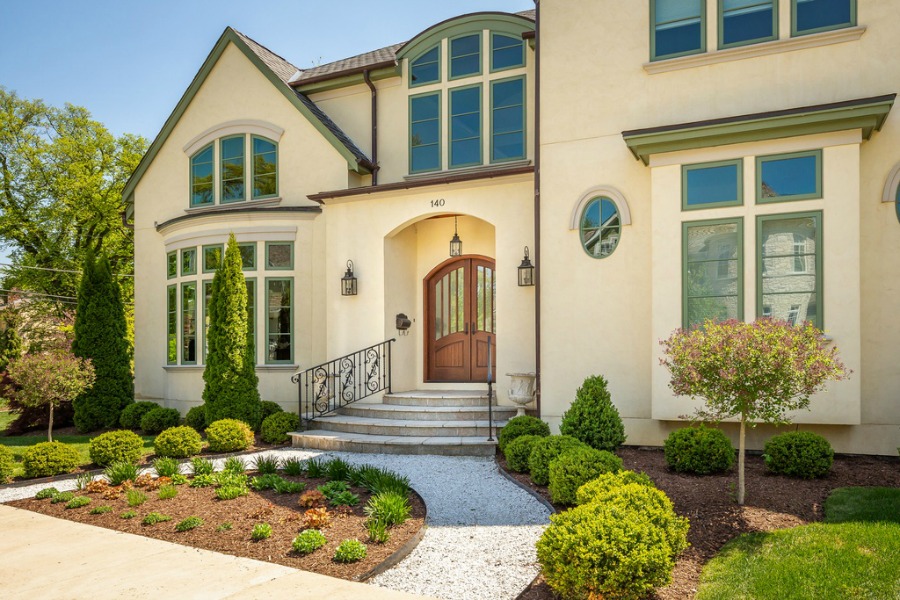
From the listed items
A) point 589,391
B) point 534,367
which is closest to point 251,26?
point 534,367

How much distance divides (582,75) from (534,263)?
3.00 meters

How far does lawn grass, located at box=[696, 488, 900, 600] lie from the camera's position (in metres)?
4.27

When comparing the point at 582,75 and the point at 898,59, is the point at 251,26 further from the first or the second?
the point at 898,59

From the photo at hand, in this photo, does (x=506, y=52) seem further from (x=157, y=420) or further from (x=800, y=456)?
(x=157, y=420)

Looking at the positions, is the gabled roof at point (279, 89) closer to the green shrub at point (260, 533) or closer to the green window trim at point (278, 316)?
the green window trim at point (278, 316)

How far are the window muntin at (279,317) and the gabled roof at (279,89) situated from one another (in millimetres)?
2840

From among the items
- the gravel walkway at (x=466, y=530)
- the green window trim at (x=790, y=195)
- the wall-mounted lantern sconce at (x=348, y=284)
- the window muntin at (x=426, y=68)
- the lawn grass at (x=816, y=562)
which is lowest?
the gravel walkway at (x=466, y=530)

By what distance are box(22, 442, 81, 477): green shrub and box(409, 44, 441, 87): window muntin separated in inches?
364

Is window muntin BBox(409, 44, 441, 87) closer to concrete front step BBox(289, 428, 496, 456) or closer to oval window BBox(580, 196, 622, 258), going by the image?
oval window BBox(580, 196, 622, 258)

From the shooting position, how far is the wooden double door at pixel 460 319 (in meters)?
12.3

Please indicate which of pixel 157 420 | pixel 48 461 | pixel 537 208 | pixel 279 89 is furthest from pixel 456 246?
pixel 48 461

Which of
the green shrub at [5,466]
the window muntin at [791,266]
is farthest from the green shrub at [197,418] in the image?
the window muntin at [791,266]

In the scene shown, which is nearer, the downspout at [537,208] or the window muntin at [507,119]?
the downspout at [537,208]

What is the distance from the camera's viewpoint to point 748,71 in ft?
28.8
